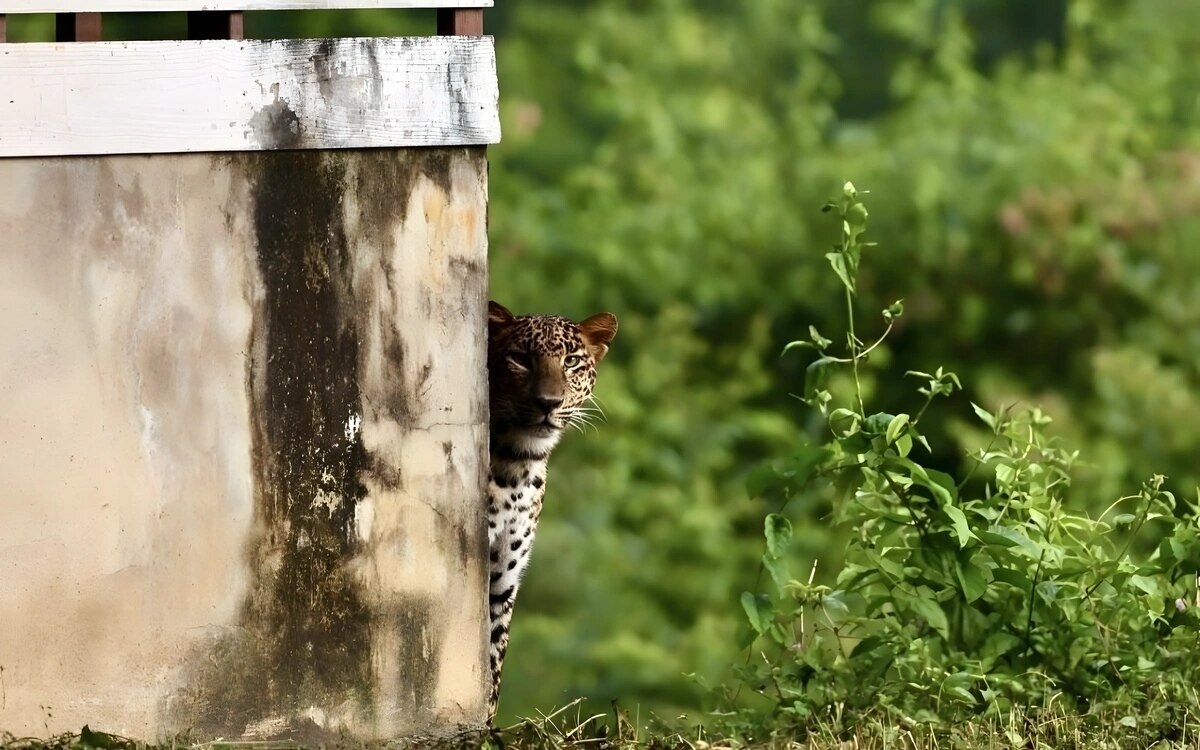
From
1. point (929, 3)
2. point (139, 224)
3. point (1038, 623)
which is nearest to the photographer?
point (139, 224)

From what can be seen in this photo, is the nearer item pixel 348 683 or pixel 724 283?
pixel 348 683

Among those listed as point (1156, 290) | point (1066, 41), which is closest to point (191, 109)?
point (1156, 290)

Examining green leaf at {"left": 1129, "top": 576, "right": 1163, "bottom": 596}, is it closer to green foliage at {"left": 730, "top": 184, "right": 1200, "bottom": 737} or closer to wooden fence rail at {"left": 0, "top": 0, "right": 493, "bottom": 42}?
green foliage at {"left": 730, "top": 184, "right": 1200, "bottom": 737}

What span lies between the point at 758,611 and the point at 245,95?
6.17 ft

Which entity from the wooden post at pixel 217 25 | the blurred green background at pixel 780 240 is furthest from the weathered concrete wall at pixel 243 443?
the blurred green background at pixel 780 240

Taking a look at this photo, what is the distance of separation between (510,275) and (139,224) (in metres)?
6.13

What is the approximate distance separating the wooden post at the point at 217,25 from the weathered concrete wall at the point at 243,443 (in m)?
0.30

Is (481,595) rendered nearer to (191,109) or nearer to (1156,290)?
(191,109)

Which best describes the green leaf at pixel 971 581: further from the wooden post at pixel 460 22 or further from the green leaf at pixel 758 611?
the wooden post at pixel 460 22

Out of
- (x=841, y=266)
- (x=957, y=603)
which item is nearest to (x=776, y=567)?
(x=957, y=603)

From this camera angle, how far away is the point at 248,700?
13.7 feet

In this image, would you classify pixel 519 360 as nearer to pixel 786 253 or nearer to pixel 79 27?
pixel 79 27

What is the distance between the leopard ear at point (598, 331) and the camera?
208 inches

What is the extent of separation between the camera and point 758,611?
461 cm
